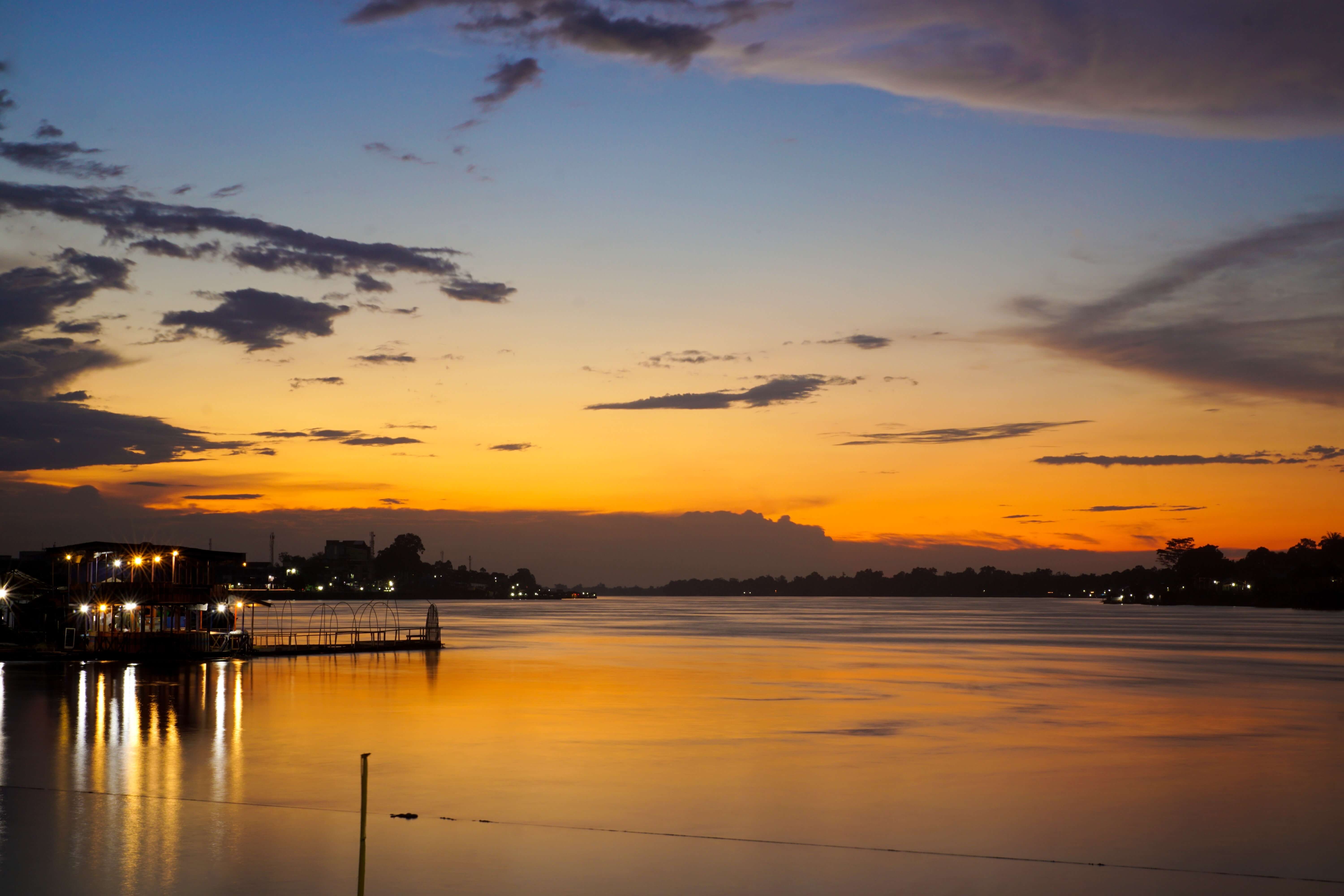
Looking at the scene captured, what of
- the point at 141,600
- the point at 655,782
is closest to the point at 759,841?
the point at 655,782

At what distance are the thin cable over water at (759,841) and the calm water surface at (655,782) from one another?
143 millimetres

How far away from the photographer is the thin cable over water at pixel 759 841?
55.7ft

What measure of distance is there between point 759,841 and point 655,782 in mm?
6219

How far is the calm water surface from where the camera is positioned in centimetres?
1609

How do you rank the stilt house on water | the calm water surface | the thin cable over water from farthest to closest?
the stilt house on water → the thin cable over water → the calm water surface

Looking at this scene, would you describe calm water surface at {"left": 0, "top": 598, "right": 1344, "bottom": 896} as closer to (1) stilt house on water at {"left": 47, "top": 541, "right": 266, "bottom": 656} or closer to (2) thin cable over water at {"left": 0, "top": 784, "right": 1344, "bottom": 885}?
(2) thin cable over water at {"left": 0, "top": 784, "right": 1344, "bottom": 885}

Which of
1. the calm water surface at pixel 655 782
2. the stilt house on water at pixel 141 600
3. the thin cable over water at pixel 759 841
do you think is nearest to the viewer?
the calm water surface at pixel 655 782

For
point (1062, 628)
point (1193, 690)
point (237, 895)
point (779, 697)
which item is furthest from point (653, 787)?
point (1062, 628)

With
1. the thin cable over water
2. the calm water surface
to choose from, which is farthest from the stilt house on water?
the thin cable over water

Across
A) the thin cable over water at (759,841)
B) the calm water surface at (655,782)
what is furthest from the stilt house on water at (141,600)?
the thin cable over water at (759,841)

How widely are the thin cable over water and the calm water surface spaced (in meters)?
0.14

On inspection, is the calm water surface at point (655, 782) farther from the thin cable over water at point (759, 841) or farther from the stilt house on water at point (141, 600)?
the stilt house on water at point (141, 600)

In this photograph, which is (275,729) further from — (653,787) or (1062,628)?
(1062,628)

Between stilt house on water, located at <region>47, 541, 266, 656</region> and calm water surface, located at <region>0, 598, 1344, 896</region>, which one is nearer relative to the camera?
calm water surface, located at <region>0, 598, 1344, 896</region>
